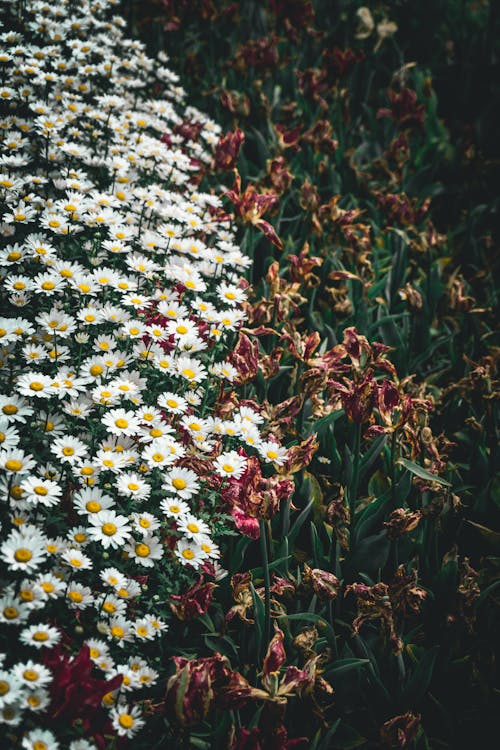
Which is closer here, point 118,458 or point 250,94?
point 118,458

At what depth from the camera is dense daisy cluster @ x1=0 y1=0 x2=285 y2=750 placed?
1351mm

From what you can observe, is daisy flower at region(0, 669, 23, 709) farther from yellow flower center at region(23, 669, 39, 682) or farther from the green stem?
the green stem

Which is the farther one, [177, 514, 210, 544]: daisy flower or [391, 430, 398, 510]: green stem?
[391, 430, 398, 510]: green stem

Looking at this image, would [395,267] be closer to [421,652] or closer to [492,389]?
[492,389]

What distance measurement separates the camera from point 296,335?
6.66ft

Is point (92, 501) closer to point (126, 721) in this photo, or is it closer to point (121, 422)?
point (121, 422)

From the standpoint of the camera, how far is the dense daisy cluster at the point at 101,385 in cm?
135

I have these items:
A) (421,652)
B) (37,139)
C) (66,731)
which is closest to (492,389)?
(421,652)

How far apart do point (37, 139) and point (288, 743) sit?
2.39 meters

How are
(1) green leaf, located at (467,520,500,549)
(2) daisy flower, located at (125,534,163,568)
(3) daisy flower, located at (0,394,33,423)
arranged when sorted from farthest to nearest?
(1) green leaf, located at (467,520,500,549) < (3) daisy flower, located at (0,394,33,423) < (2) daisy flower, located at (125,534,163,568)

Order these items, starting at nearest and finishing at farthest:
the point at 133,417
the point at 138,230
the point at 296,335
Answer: the point at 133,417 → the point at 296,335 → the point at 138,230

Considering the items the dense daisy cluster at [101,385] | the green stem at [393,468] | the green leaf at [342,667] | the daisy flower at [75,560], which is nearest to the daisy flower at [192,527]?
the dense daisy cluster at [101,385]

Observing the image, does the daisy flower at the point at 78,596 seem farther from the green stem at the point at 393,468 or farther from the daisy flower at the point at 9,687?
the green stem at the point at 393,468

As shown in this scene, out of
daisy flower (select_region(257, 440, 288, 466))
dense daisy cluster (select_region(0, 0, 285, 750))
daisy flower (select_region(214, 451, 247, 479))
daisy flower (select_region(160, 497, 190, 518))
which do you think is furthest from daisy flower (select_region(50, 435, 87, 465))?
daisy flower (select_region(257, 440, 288, 466))
